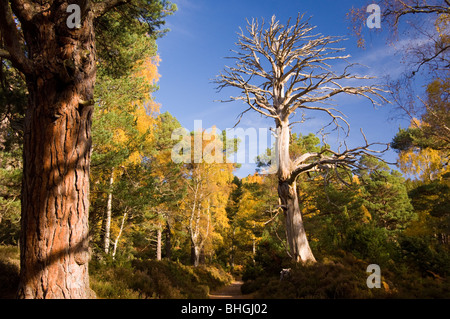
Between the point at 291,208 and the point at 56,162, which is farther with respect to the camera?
the point at 291,208

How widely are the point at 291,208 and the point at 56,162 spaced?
740 cm

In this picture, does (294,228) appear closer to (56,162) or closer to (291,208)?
(291,208)

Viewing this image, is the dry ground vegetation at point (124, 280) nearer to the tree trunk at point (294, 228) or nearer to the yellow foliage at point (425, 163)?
the tree trunk at point (294, 228)

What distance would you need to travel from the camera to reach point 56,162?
336 centimetres

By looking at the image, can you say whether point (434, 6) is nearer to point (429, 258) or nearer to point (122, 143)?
point (429, 258)

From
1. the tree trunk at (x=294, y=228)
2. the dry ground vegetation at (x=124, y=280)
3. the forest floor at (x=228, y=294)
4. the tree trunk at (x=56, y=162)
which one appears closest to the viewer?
the tree trunk at (x=56, y=162)

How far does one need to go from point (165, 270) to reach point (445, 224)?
1598 cm

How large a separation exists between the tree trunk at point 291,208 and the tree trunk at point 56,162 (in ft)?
22.3

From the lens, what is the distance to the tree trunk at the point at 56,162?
3166 millimetres

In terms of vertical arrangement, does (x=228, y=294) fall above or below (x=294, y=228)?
below

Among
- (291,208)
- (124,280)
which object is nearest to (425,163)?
(291,208)

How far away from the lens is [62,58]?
3619 millimetres

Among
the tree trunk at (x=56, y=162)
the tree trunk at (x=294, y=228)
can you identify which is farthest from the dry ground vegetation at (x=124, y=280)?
the tree trunk at (x=294, y=228)
